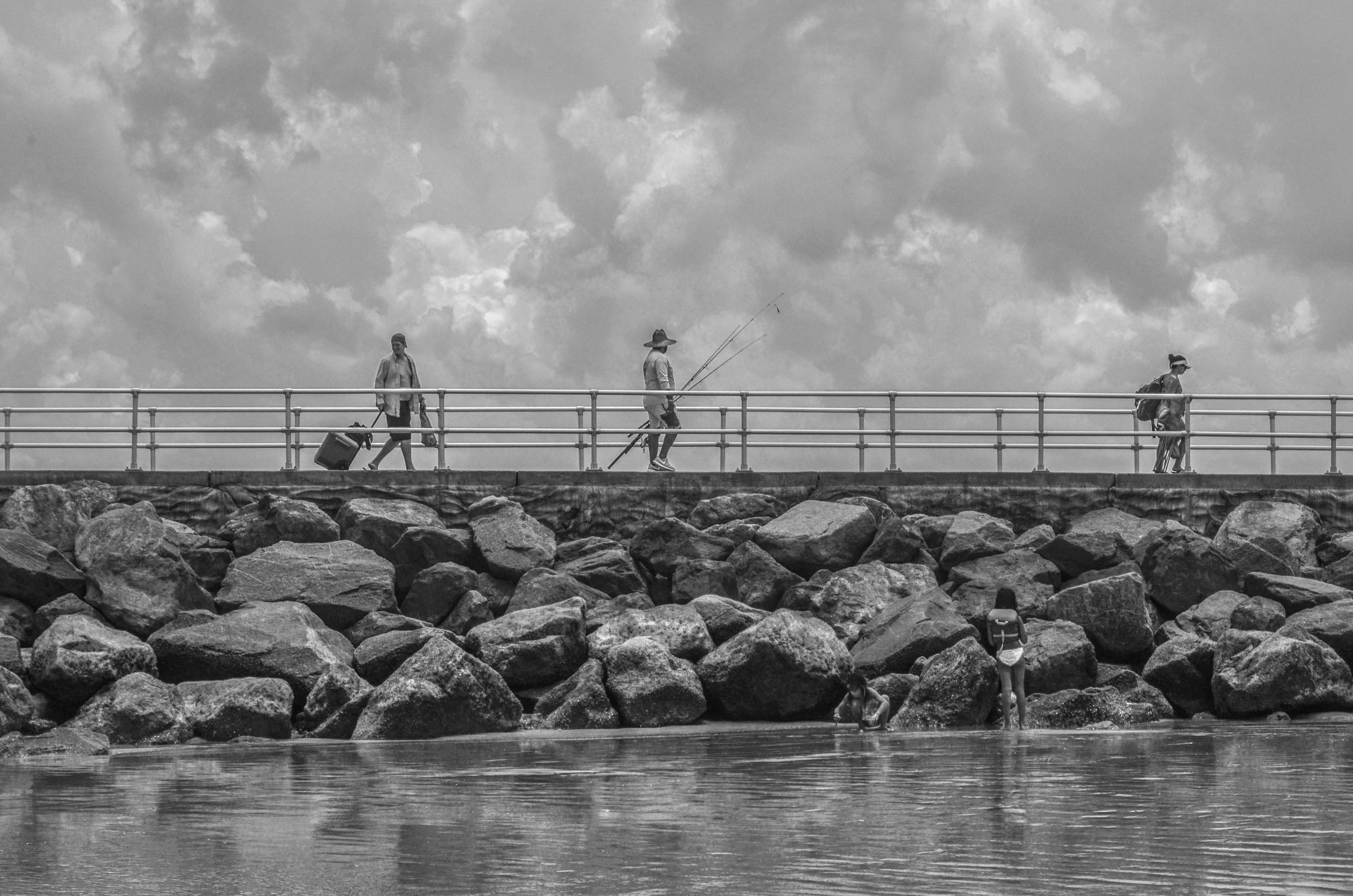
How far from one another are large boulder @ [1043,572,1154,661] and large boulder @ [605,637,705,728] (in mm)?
4749

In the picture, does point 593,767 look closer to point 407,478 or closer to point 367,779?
point 367,779

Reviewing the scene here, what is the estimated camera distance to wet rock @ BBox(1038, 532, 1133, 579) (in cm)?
2153

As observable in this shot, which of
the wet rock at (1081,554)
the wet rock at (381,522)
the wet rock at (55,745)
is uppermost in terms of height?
the wet rock at (381,522)

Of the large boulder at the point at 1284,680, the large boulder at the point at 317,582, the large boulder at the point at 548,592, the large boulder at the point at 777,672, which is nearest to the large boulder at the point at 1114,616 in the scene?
the large boulder at the point at 1284,680

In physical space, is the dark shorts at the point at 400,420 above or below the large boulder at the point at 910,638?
above

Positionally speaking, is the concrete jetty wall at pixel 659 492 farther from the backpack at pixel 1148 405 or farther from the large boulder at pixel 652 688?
the large boulder at pixel 652 688

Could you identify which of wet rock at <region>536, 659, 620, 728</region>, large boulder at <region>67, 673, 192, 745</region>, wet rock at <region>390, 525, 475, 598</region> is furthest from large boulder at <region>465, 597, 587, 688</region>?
large boulder at <region>67, 673, 192, 745</region>

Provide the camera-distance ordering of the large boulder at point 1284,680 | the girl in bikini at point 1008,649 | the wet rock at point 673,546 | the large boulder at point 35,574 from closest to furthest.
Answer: the girl in bikini at point 1008,649, the large boulder at point 1284,680, the large boulder at point 35,574, the wet rock at point 673,546

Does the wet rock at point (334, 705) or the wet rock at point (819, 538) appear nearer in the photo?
the wet rock at point (334, 705)

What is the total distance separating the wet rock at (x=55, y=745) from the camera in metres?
15.0

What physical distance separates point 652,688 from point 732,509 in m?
5.62

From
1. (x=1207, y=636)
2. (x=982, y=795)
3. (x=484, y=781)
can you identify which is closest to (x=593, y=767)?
(x=484, y=781)

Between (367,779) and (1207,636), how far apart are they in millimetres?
11473

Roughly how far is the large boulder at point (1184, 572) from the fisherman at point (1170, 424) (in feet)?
11.0
